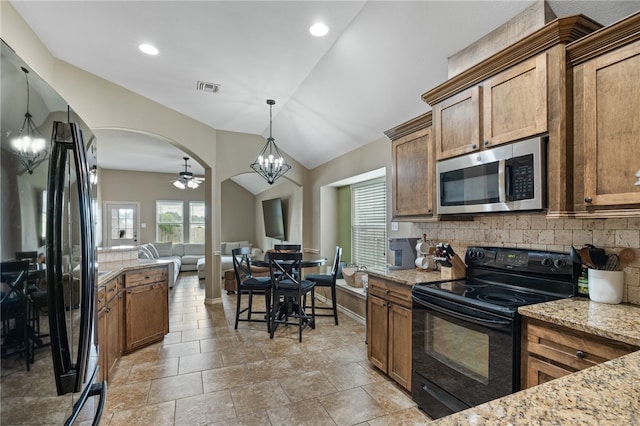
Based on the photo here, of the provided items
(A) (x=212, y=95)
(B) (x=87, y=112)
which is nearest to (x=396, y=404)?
(A) (x=212, y=95)

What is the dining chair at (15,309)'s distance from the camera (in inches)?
30.5

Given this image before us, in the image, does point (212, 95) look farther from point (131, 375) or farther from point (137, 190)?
point (137, 190)

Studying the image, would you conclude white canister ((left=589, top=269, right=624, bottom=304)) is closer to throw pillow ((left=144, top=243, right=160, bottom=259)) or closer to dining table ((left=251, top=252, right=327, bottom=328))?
dining table ((left=251, top=252, right=327, bottom=328))

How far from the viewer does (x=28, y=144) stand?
90 centimetres

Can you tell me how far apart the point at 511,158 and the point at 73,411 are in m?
2.44

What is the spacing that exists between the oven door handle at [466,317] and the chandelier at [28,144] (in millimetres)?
2059

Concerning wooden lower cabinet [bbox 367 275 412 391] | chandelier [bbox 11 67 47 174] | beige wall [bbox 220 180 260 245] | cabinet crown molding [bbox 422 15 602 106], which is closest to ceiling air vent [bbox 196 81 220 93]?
cabinet crown molding [bbox 422 15 602 106]

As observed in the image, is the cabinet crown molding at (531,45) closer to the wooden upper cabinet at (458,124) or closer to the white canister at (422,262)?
the wooden upper cabinet at (458,124)

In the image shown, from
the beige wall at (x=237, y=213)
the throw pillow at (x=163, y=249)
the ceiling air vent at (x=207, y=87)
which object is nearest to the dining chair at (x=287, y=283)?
the ceiling air vent at (x=207, y=87)

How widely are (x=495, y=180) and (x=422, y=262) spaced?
1123 mm

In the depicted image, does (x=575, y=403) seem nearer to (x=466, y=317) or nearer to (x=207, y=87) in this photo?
(x=466, y=317)

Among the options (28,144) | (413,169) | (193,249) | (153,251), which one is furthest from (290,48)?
(193,249)

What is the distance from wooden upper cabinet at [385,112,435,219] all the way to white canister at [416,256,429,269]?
0.40m

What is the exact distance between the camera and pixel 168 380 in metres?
2.78
